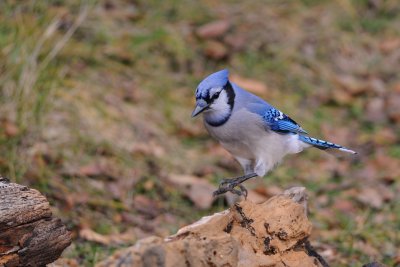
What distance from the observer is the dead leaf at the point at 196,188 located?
416 centimetres

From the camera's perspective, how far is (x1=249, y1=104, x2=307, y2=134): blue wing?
339cm

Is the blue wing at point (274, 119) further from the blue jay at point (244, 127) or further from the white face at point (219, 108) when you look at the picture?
the white face at point (219, 108)

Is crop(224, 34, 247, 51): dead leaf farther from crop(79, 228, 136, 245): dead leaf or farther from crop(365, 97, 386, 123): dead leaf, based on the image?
crop(79, 228, 136, 245): dead leaf

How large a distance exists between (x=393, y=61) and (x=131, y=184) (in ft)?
9.95

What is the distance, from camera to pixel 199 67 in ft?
18.5

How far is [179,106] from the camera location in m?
5.23

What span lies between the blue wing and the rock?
0.66 m

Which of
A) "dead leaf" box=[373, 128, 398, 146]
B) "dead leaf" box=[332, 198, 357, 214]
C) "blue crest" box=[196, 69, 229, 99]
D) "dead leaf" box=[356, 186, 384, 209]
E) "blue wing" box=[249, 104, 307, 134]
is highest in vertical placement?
"blue crest" box=[196, 69, 229, 99]

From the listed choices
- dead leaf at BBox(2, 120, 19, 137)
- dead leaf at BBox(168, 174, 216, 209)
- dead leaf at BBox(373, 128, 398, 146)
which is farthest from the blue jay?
dead leaf at BBox(373, 128, 398, 146)

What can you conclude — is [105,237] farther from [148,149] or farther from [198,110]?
[148,149]

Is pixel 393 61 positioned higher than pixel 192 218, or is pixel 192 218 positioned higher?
pixel 393 61

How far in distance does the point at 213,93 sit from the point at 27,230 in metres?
1.05

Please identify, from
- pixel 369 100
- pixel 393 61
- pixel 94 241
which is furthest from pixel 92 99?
pixel 393 61

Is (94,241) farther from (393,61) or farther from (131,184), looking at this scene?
(393,61)
